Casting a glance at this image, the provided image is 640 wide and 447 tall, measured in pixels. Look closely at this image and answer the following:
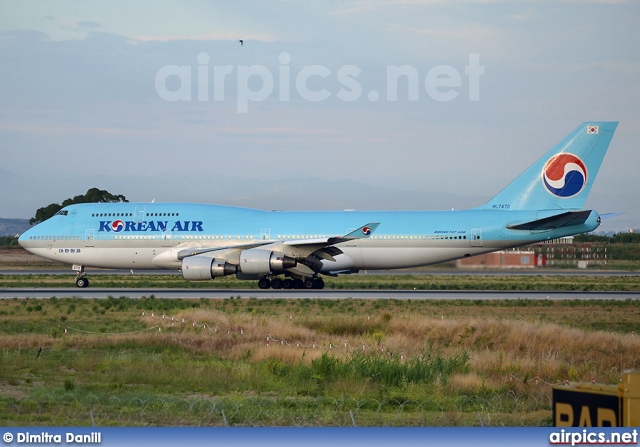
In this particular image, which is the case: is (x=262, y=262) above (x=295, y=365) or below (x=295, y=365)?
above

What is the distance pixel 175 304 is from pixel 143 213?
13.0m

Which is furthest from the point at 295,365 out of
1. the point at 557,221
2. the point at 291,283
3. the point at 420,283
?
the point at 420,283

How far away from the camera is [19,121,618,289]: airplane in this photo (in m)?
43.7

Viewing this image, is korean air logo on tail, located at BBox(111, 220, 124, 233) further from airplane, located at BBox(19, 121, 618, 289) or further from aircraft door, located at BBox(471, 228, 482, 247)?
aircraft door, located at BBox(471, 228, 482, 247)

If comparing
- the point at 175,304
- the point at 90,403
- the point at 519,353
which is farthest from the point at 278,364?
the point at 175,304

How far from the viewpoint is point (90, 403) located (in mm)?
14750

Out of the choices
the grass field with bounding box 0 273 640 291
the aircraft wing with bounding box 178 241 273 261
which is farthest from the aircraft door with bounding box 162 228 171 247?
the grass field with bounding box 0 273 640 291

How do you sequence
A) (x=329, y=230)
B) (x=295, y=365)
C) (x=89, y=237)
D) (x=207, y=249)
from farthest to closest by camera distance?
(x=89, y=237), (x=329, y=230), (x=207, y=249), (x=295, y=365)

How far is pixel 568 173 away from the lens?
46.0 m

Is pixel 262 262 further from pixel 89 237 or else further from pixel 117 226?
pixel 89 237

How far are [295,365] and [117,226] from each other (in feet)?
94.9

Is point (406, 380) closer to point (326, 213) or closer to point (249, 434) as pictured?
point (249, 434)

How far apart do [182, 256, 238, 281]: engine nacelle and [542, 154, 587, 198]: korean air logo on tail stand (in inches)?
685

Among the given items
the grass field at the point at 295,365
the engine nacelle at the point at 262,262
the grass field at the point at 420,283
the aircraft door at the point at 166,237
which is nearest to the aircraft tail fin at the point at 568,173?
the grass field at the point at 420,283
